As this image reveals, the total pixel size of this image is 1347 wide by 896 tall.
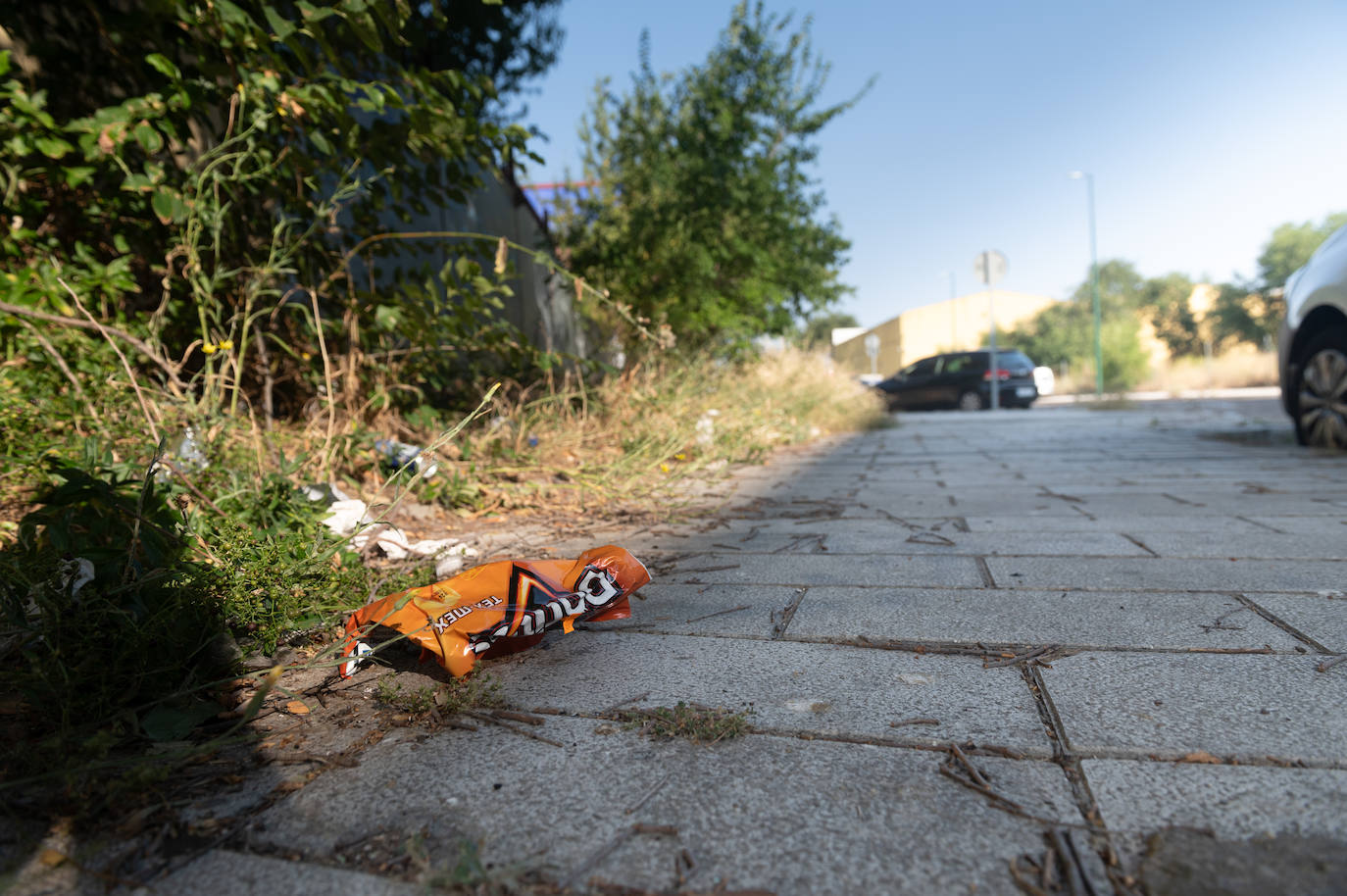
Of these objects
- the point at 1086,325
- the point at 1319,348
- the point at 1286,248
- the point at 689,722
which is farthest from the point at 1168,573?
the point at 1086,325

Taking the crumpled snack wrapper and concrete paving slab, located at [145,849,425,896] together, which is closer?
concrete paving slab, located at [145,849,425,896]

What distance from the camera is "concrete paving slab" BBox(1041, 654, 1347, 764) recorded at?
39.6 inches

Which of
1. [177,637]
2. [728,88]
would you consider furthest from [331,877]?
[728,88]

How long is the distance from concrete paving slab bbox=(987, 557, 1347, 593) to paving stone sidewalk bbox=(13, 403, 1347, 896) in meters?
0.01

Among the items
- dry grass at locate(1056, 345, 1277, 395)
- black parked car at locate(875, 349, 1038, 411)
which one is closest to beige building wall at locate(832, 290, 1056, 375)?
dry grass at locate(1056, 345, 1277, 395)

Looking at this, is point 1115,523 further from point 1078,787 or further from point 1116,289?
point 1116,289

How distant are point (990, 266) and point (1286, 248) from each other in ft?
81.8

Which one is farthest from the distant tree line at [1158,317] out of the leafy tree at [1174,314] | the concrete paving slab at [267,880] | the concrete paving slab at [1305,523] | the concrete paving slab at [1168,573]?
the concrete paving slab at [267,880]

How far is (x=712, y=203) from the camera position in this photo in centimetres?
662

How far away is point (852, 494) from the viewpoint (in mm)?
3678

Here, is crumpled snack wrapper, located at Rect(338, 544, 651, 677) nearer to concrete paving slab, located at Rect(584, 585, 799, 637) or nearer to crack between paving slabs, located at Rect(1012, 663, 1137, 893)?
concrete paving slab, located at Rect(584, 585, 799, 637)

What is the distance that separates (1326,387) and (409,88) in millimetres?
5340

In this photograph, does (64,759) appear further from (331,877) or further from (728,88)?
(728,88)

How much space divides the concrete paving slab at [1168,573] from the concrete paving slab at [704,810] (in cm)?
105
